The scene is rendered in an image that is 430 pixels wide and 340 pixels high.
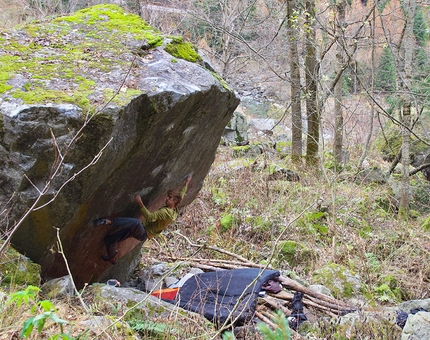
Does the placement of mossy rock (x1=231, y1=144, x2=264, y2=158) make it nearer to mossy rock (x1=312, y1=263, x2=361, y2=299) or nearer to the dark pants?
mossy rock (x1=312, y1=263, x2=361, y2=299)

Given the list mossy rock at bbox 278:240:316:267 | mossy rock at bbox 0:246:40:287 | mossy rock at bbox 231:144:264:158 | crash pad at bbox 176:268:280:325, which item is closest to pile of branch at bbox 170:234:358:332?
crash pad at bbox 176:268:280:325

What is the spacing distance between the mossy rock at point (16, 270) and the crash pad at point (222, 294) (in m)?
1.33

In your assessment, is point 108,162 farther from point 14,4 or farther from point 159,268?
point 14,4

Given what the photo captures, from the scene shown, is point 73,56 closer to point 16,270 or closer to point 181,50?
point 181,50

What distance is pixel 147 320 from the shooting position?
11.2 feet

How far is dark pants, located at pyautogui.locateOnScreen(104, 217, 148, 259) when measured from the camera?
187 inches

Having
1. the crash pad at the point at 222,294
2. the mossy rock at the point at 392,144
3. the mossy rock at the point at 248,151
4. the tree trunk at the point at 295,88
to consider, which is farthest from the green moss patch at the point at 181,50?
the mossy rock at the point at 392,144

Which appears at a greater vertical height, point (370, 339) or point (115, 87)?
point (115, 87)

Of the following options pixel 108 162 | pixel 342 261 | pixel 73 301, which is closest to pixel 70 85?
pixel 108 162

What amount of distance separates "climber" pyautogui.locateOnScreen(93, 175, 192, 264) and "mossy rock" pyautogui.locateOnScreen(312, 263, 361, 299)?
2.32 meters

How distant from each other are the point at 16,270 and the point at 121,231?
1.36m

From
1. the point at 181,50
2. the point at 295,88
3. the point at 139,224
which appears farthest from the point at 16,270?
the point at 295,88

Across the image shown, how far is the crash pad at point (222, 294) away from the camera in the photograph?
4.05 meters

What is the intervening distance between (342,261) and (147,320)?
15.3 feet
